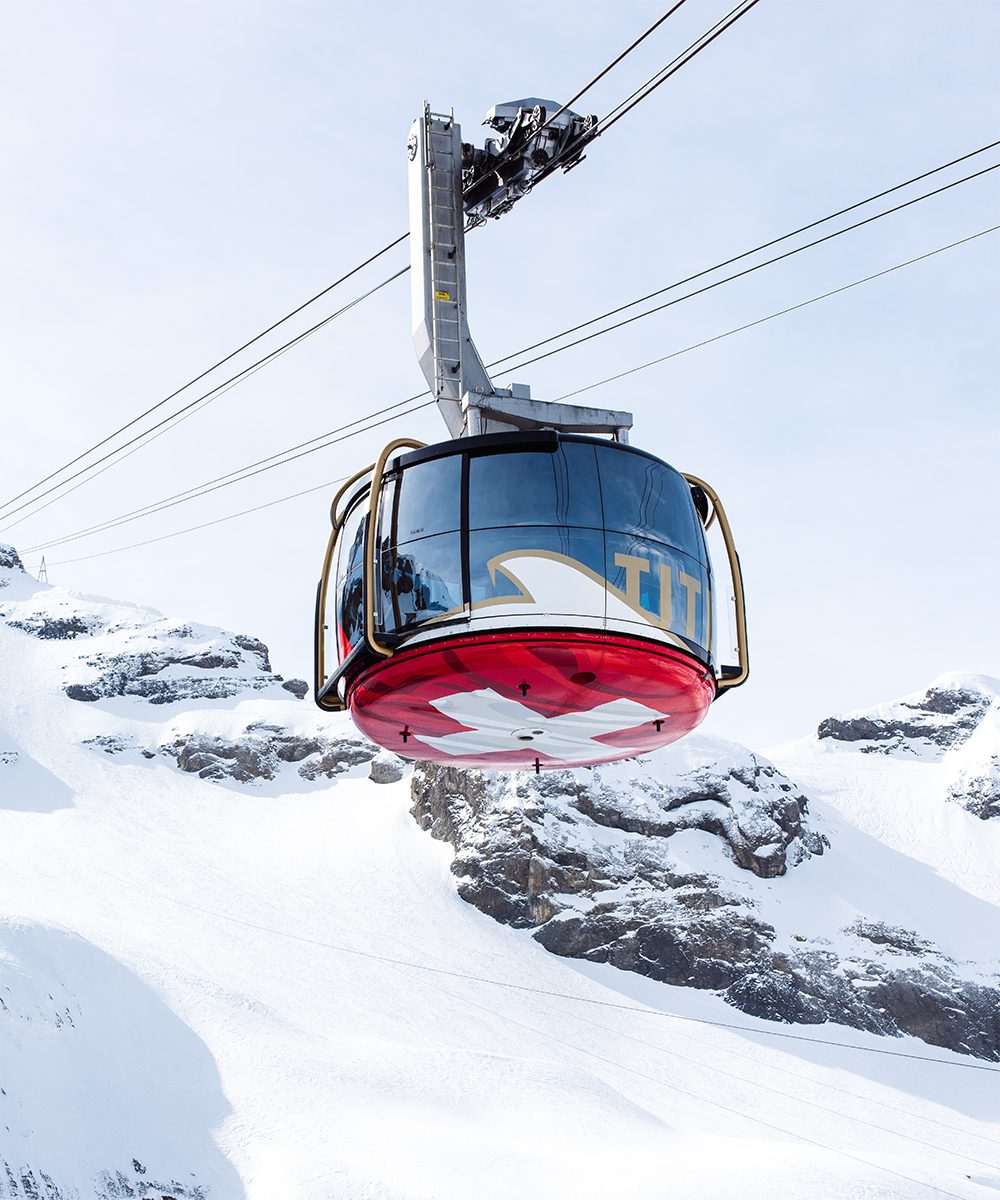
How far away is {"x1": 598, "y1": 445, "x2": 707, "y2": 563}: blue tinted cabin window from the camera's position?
10406 mm

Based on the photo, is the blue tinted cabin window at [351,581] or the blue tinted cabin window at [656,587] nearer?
the blue tinted cabin window at [656,587]

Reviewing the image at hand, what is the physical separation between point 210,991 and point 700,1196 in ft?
139

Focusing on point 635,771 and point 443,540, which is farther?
point 635,771

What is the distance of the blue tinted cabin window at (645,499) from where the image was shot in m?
10.4

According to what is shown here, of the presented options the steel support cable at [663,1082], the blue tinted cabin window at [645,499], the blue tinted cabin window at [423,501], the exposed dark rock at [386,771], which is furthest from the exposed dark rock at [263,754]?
the blue tinted cabin window at [423,501]

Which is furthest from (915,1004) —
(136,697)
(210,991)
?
(136,697)

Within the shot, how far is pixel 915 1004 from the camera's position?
134500mm

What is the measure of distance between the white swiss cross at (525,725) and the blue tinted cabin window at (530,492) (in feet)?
4.90

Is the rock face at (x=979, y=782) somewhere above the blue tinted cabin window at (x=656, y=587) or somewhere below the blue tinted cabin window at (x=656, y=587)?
above

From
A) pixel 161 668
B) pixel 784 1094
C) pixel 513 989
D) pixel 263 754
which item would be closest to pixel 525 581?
pixel 784 1094

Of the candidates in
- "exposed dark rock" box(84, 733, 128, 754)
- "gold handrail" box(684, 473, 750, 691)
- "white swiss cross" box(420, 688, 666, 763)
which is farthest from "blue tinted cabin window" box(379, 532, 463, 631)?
"exposed dark rock" box(84, 733, 128, 754)

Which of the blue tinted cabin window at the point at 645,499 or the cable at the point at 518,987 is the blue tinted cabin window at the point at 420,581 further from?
the cable at the point at 518,987

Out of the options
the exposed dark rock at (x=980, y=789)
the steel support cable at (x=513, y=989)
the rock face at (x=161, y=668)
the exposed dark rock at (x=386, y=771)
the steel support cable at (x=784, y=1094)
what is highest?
the rock face at (x=161, y=668)

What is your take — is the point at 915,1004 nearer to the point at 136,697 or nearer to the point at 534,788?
the point at 534,788
